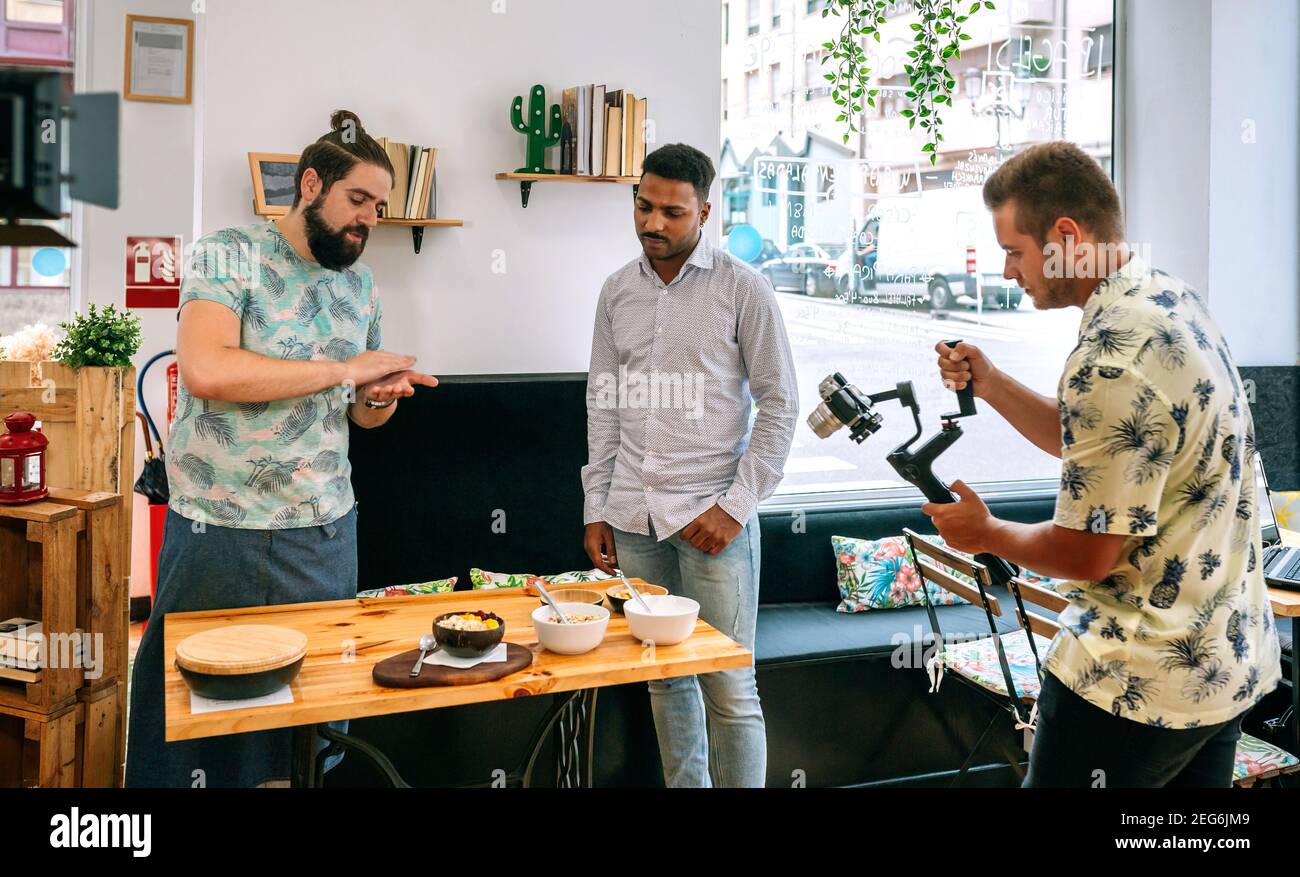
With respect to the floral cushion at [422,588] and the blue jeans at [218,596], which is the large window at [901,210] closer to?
the floral cushion at [422,588]

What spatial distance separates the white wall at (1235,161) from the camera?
13.4 feet

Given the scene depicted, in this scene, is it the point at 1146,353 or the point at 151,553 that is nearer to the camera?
the point at 1146,353

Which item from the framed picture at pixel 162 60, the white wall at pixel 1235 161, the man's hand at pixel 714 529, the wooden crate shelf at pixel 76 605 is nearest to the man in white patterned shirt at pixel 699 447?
the man's hand at pixel 714 529

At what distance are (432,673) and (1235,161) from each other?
4.03 m

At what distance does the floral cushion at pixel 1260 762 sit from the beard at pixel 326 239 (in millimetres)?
2449

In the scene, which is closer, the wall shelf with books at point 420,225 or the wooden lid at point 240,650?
the wooden lid at point 240,650

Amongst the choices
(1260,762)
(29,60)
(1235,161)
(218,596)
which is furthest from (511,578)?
(1235,161)

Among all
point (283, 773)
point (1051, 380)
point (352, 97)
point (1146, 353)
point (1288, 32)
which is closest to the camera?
point (1146, 353)

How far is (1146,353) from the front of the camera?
4.66 ft

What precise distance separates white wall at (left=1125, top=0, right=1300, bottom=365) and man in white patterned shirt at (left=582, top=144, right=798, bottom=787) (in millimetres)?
2532

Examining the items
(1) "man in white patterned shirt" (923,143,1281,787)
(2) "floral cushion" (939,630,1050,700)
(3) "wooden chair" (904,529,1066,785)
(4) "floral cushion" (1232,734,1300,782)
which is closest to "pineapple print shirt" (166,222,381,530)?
(1) "man in white patterned shirt" (923,143,1281,787)

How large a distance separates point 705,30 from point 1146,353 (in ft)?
8.94
